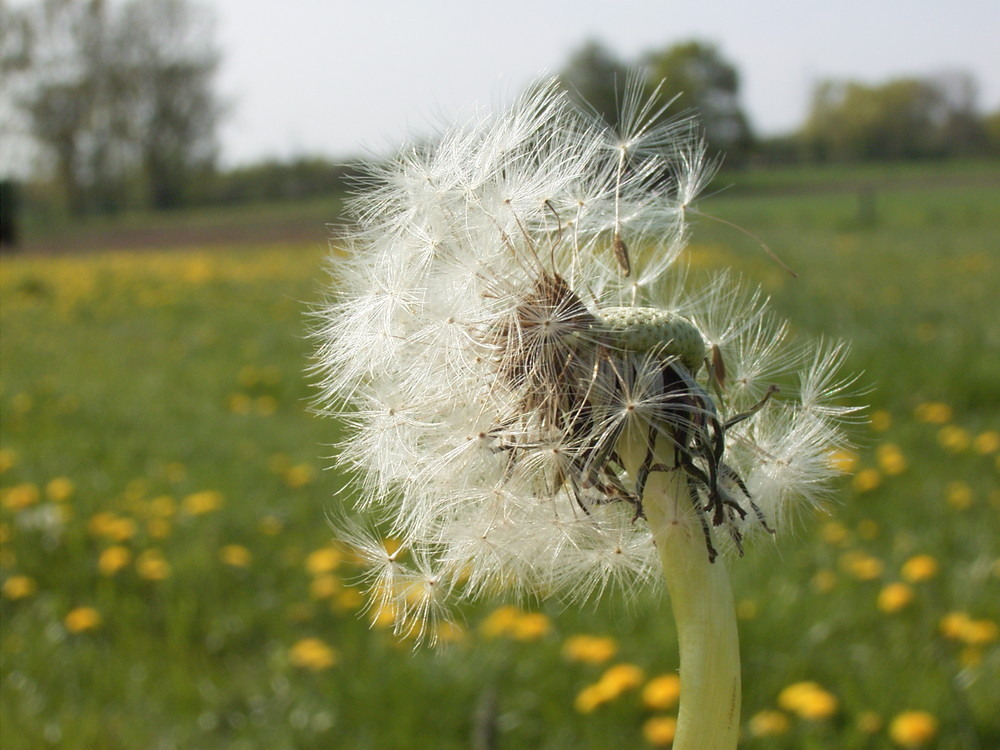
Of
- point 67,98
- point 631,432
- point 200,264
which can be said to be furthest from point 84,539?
point 67,98

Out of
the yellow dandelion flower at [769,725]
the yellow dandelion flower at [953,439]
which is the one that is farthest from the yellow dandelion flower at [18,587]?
the yellow dandelion flower at [953,439]

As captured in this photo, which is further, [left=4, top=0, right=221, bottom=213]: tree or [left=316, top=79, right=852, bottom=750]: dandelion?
[left=4, top=0, right=221, bottom=213]: tree

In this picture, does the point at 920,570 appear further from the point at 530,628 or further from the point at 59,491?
the point at 59,491

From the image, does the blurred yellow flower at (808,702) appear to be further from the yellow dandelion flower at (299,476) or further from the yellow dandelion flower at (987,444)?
the yellow dandelion flower at (299,476)

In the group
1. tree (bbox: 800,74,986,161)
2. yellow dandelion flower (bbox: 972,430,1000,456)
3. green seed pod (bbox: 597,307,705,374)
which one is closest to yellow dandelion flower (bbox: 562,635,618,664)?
green seed pod (bbox: 597,307,705,374)

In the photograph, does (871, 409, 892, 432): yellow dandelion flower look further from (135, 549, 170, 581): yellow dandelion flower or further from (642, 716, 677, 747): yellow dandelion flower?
(135, 549, 170, 581): yellow dandelion flower
